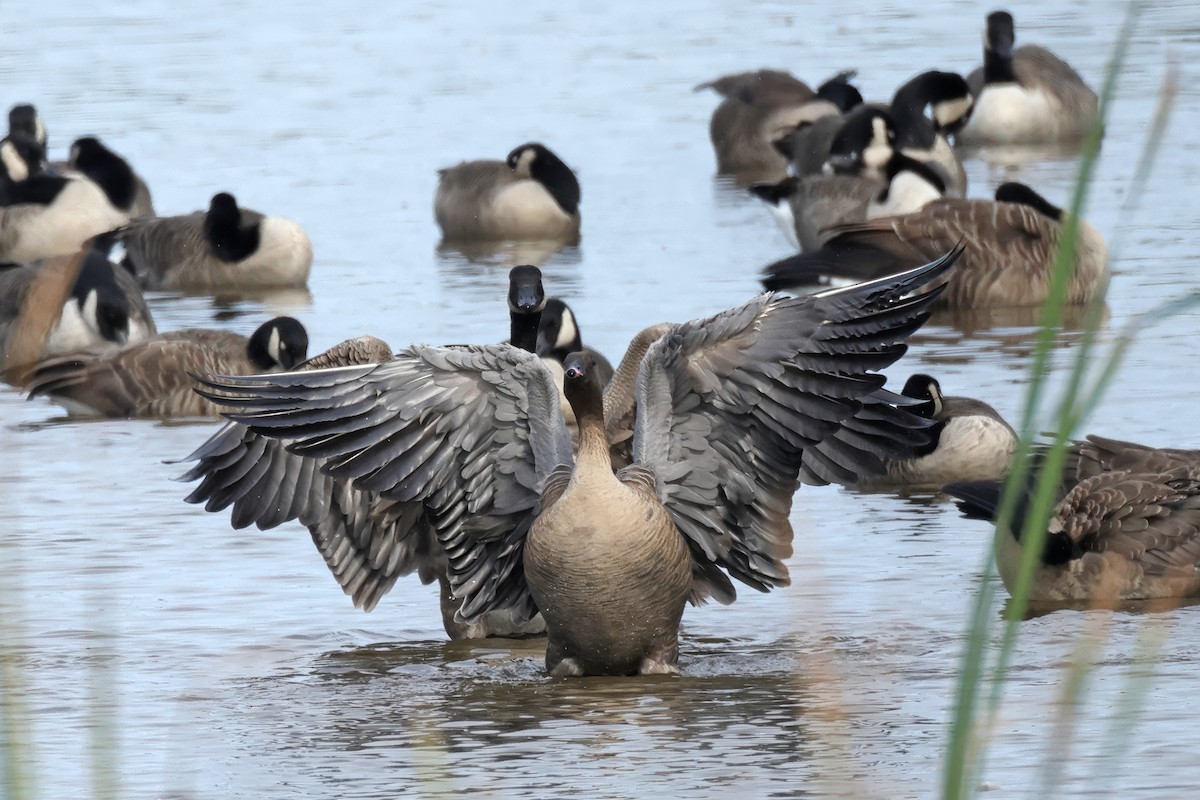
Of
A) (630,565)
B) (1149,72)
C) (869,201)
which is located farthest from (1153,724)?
(1149,72)

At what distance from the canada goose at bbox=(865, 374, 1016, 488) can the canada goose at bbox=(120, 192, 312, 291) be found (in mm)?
5892

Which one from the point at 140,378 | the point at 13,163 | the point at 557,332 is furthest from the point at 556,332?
the point at 13,163

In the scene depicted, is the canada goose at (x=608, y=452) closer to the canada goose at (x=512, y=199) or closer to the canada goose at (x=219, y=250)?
the canada goose at (x=219, y=250)

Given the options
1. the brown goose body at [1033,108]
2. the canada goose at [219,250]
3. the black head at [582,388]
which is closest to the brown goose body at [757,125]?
the brown goose body at [1033,108]

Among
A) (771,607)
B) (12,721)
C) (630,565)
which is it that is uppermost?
(12,721)

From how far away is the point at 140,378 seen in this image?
35.8 ft

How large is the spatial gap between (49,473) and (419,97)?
39.1 feet

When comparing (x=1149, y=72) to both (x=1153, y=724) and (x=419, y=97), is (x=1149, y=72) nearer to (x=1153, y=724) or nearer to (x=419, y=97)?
(x=419, y=97)

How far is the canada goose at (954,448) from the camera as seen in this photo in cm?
877

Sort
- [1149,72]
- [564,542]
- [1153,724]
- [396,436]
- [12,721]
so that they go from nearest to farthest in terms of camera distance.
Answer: [12,721], [1153,724], [564,542], [396,436], [1149,72]

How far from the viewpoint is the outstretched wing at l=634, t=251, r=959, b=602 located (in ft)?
21.4

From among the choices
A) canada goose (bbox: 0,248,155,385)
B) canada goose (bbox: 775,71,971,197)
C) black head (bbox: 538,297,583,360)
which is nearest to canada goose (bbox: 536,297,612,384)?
black head (bbox: 538,297,583,360)

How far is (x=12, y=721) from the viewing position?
2867mm

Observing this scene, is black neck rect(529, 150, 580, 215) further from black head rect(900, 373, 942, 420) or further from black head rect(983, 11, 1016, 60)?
black head rect(900, 373, 942, 420)
